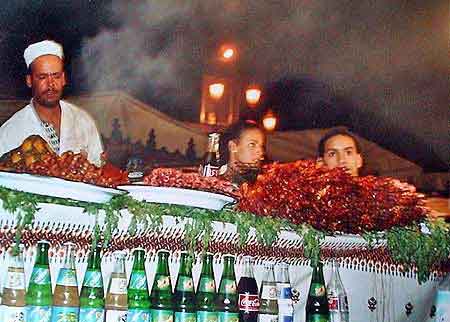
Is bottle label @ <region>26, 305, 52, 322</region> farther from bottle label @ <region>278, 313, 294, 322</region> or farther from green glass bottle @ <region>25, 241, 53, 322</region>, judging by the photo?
bottle label @ <region>278, 313, 294, 322</region>

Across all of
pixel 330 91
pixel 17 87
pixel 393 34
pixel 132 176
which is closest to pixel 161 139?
pixel 132 176

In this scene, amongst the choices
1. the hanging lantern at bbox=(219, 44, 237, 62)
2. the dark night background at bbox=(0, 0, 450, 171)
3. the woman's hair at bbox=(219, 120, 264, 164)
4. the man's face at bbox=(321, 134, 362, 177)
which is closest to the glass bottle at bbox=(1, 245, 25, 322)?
the dark night background at bbox=(0, 0, 450, 171)

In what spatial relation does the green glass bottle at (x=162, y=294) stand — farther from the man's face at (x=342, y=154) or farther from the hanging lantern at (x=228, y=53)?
the man's face at (x=342, y=154)

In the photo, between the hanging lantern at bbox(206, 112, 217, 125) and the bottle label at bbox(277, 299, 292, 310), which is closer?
the bottle label at bbox(277, 299, 292, 310)

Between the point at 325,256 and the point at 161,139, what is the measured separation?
1.10 m

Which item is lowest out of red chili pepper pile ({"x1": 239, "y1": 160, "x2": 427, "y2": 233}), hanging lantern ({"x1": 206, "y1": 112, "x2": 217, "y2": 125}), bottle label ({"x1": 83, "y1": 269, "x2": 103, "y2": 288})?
bottle label ({"x1": 83, "y1": 269, "x2": 103, "y2": 288})

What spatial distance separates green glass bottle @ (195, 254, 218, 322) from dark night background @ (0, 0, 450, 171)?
1.23m

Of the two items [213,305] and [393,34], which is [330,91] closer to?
[393,34]

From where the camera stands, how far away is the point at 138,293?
1.75 m

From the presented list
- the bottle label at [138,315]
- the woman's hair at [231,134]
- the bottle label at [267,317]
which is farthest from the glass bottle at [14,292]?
the woman's hair at [231,134]

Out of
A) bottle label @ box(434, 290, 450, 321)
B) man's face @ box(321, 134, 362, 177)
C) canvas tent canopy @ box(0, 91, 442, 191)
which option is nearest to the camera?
bottle label @ box(434, 290, 450, 321)

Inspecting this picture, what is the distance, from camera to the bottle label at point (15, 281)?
1.58m

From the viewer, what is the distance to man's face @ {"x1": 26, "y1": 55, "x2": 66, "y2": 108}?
277 centimetres

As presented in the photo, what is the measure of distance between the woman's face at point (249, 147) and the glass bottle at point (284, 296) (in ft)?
3.79
